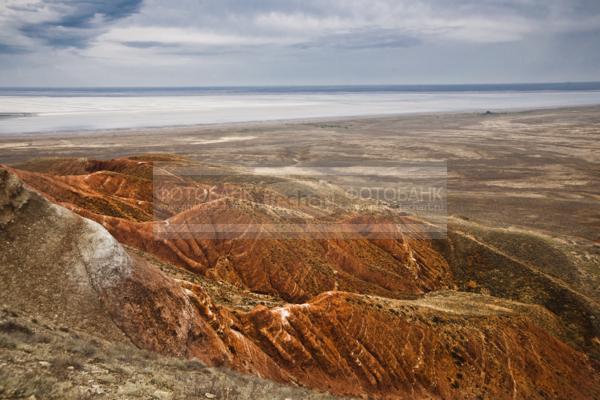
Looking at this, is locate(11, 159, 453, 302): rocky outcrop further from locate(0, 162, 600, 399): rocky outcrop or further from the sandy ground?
the sandy ground

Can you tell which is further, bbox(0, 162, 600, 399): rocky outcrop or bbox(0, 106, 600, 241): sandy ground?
bbox(0, 106, 600, 241): sandy ground

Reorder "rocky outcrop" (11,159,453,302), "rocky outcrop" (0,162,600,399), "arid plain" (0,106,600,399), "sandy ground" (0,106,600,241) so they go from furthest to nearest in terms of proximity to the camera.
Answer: "sandy ground" (0,106,600,241) < "rocky outcrop" (11,159,453,302) < "arid plain" (0,106,600,399) < "rocky outcrop" (0,162,600,399)

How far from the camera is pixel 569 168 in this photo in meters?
72.9

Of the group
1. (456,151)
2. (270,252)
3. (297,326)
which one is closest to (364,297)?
(297,326)

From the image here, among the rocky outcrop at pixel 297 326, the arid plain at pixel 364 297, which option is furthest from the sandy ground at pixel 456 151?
the rocky outcrop at pixel 297 326

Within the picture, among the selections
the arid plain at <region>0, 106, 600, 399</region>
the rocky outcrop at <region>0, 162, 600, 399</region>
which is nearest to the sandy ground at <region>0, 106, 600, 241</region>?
the arid plain at <region>0, 106, 600, 399</region>

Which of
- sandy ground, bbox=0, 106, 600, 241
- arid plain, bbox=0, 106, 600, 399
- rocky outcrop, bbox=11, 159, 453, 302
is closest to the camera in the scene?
arid plain, bbox=0, 106, 600, 399

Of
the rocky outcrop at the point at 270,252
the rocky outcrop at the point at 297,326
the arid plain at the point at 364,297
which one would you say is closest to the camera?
the rocky outcrop at the point at 297,326

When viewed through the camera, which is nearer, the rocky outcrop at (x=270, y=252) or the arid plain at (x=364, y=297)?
the arid plain at (x=364, y=297)

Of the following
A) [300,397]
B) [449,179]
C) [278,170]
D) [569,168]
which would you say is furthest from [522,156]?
[300,397]

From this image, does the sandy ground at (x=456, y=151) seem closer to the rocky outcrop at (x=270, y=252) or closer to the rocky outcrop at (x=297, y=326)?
the rocky outcrop at (x=270, y=252)

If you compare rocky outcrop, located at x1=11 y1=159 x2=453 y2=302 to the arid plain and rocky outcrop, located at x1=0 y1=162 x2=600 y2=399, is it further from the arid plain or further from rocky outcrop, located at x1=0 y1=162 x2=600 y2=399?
rocky outcrop, located at x1=0 y1=162 x2=600 y2=399

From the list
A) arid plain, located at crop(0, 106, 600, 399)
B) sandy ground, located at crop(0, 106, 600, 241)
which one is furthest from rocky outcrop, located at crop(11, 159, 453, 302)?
sandy ground, located at crop(0, 106, 600, 241)

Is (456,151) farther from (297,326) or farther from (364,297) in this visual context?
(297,326)
